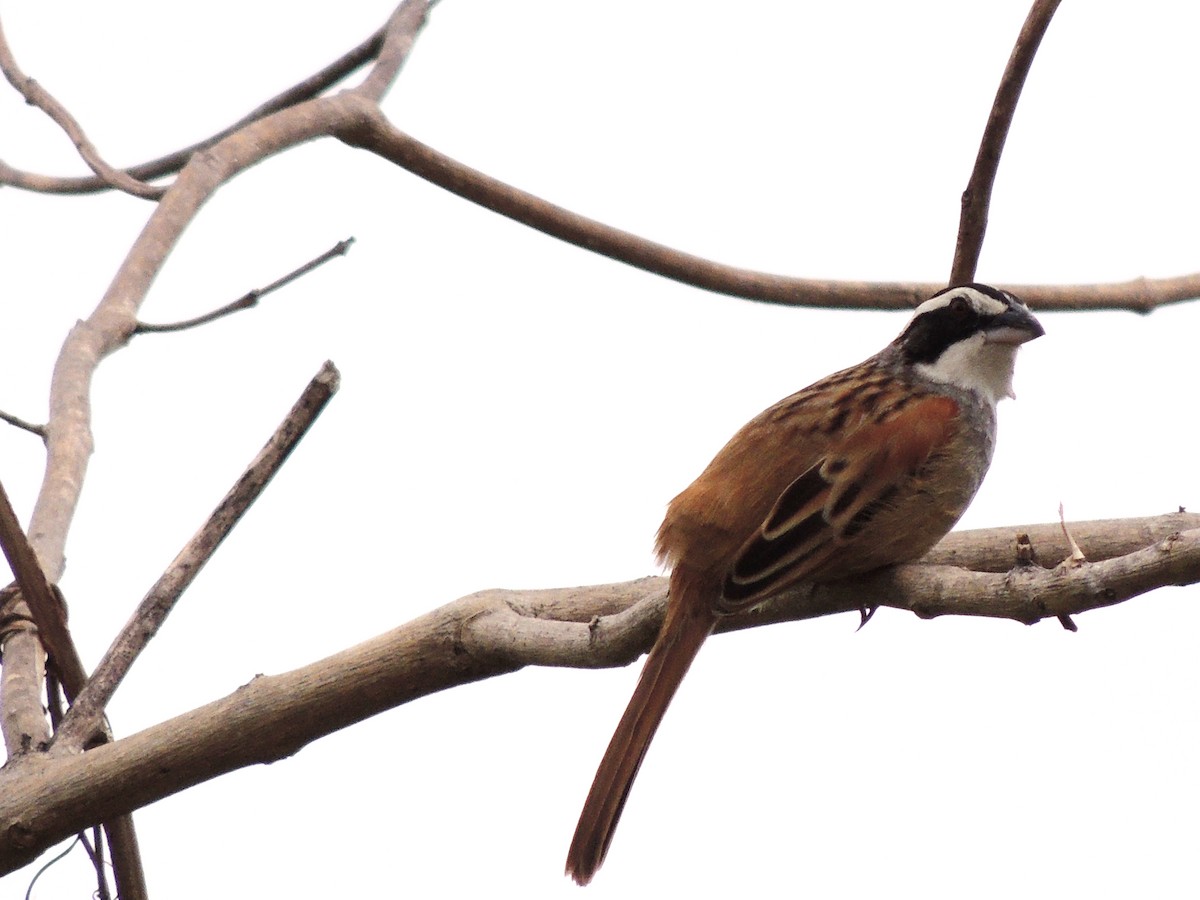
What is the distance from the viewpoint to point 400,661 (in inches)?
148

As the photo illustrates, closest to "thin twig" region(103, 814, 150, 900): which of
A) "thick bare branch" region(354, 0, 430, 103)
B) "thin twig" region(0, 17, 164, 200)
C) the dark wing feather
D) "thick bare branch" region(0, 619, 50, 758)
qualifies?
"thick bare branch" region(0, 619, 50, 758)

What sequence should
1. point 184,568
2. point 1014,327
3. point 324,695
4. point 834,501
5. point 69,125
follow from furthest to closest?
1. point 69,125
2. point 1014,327
3. point 834,501
4. point 184,568
5. point 324,695

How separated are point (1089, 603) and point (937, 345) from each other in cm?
271

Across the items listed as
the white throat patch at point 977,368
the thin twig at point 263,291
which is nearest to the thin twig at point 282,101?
the thin twig at point 263,291

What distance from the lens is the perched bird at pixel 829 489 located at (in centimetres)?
416

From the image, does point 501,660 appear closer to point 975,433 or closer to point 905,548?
point 905,548

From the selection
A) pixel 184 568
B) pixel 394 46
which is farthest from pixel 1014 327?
pixel 394 46

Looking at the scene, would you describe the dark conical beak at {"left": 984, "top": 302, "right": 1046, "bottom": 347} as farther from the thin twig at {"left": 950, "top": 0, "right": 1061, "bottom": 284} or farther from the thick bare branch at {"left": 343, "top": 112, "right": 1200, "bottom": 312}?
the thick bare branch at {"left": 343, "top": 112, "right": 1200, "bottom": 312}

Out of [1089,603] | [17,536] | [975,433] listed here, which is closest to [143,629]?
[17,536]

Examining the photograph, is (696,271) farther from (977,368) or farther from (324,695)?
(324,695)

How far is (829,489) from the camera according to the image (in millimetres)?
4512

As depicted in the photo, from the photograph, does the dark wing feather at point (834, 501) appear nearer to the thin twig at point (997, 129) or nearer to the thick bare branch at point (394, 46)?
the thin twig at point (997, 129)

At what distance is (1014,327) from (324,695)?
9.11ft

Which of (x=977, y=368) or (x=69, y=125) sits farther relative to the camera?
(x=69, y=125)
